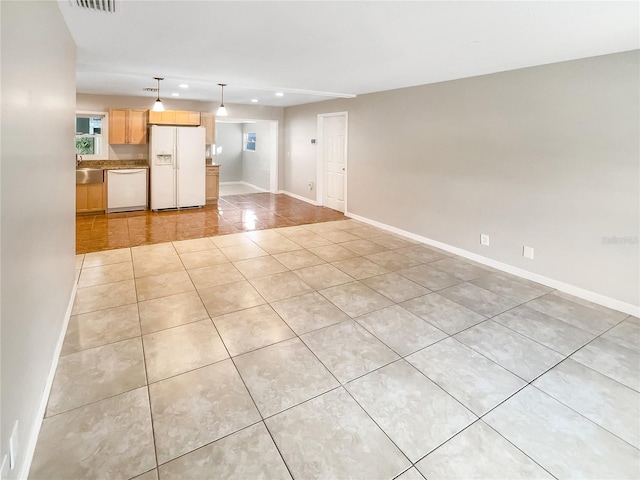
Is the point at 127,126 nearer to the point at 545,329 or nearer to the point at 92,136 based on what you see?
the point at 92,136

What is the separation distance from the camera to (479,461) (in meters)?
1.70

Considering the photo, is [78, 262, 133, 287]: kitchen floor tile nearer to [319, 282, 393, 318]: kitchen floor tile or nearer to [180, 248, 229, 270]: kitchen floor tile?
[180, 248, 229, 270]: kitchen floor tile

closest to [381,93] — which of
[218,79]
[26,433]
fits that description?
[218,79]

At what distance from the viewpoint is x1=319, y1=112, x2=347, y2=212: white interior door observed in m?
7.26

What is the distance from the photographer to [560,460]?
173 cm

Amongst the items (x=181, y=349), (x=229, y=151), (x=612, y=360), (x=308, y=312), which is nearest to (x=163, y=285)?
(x=181, y=349)

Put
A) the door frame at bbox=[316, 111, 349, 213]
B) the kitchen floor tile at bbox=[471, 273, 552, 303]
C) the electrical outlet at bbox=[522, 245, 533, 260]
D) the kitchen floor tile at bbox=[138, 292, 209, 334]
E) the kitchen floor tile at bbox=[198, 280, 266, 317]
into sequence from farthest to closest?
the door frame at bbox=[316, 111, 349, 213], the electrical outlet at bbox=[522, 245, 533, 260], the kitchen floor tile at bbox=[471, 273, 552, 303], the kitchen floor tile at bbox=[198, 280, 266, 317], the kitchen floor tile at bbox=[138, 292, 209, 334]

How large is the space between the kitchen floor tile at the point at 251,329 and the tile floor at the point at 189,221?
278cm

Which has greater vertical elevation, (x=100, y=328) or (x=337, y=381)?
(x=100, y=328)

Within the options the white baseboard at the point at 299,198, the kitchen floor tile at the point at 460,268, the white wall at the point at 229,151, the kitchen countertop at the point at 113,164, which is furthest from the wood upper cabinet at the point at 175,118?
the kitchen floor tile at the point at 460,268

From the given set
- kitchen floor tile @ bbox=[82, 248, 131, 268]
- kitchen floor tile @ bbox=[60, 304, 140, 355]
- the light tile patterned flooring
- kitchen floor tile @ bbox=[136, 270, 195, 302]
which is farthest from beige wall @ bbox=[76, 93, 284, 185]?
kitchen floor tile @ bbox=[60, 304, 140, 355]

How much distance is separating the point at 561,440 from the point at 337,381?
1235 mm

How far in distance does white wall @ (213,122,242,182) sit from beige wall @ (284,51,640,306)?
6.43 meters

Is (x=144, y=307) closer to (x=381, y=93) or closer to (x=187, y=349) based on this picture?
(x=187, y=349)
